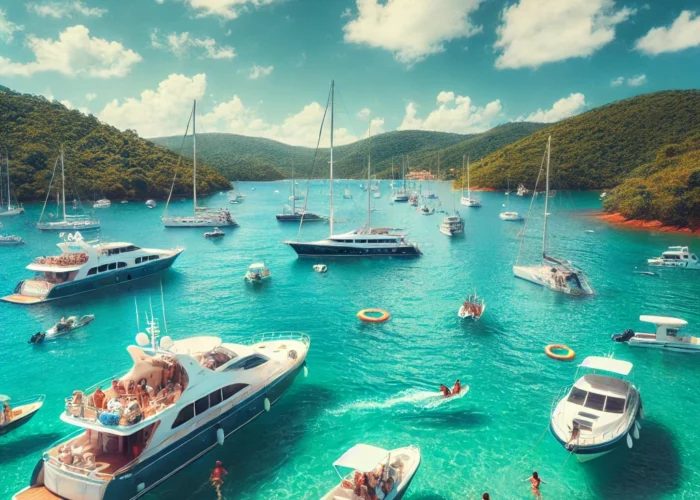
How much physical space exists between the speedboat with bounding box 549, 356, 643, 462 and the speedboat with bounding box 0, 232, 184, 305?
5476 centimetres

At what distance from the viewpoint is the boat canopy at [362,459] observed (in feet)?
64.7

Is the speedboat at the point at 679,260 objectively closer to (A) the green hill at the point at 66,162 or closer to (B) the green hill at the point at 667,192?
(B) the green hill at the point at 667,192

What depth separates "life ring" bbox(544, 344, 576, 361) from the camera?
125 feet

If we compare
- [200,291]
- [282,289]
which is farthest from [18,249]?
[282,289]

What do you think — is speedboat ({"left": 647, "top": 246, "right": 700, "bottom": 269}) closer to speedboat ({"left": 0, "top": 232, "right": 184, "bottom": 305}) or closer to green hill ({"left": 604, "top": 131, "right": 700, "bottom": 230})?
green hill ({"left": 604, "top": 131, "right": 700, "bottom": 230})

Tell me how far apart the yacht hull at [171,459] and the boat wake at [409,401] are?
5255 mm

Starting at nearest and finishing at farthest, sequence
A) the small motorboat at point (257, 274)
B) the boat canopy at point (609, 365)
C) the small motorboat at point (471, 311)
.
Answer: the boat canopy at point (609, 365) < the small motorboat at point (471, 311) < the small motorboat at point (257, 274)

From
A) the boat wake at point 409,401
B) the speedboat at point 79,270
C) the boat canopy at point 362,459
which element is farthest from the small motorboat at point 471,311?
the speedboat at point 79,270

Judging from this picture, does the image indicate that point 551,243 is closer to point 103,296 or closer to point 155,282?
point 155,282

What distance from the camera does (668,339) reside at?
1571 inches

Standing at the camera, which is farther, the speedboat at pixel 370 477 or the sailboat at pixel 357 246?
the sailboat at pixel 357 246

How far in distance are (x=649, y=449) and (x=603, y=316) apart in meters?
25.2

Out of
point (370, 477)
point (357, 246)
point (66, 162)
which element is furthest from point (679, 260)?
point (66, 162)

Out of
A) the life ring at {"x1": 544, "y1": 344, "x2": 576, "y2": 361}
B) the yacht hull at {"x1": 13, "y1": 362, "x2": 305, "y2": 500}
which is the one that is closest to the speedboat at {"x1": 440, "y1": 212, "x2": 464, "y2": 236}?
the life ring at {"x1": 544, "y1": 344, "x2": 576, "y2": 361}
